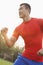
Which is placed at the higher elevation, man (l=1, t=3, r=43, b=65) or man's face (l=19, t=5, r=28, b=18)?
man's face (l=19, t=5, r=28, b=18)

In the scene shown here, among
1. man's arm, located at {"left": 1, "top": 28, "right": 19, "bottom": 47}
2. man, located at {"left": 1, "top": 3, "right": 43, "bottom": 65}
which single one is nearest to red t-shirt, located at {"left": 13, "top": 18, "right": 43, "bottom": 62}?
man, located at {"left": 1, "top": 3, "right": 43, "bottom": 65}

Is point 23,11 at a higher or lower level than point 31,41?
higher

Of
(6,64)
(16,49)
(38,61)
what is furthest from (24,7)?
(16,49)

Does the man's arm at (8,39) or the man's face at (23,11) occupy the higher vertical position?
the man's face at (23,11)

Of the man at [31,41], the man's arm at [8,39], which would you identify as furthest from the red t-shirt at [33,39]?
the man's arm at [8,39]

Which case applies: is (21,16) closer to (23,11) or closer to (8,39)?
(23,11)

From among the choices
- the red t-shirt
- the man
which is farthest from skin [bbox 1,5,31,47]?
the red t-shirt

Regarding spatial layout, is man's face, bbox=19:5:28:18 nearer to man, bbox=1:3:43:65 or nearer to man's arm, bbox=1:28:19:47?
man, bbox=1:3:43:65

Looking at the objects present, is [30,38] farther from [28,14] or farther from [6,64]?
[6,64]

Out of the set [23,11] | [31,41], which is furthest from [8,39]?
[23,11]

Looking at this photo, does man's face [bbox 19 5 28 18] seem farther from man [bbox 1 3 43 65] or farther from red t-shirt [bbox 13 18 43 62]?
red t-shirt [bbox 13 18 43 62]

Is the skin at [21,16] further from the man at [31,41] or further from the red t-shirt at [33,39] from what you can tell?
the red t-shirt at [33,39]

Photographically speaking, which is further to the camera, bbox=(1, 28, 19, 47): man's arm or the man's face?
the man's face

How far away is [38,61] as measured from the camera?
4.72 metres
